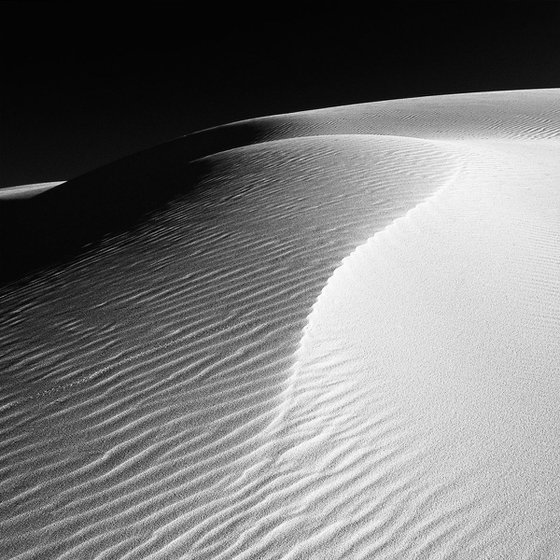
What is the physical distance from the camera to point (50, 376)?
428 cm

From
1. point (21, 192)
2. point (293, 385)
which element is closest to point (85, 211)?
point (293, 385)

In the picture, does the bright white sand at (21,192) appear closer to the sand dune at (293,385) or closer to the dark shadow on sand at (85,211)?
the dark shadow on sand at (85,211)

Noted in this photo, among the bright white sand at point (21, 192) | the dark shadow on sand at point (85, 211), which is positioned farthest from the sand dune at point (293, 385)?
the bright white sand at point (21, 192)

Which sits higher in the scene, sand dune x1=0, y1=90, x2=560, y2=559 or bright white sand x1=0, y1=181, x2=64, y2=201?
sand dune x1=0, y1=90, x2=560, y2=559

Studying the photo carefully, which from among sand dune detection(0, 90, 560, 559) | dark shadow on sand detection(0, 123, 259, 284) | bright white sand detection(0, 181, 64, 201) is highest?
dark shadow on sand detection(0, 123, 259, 284)

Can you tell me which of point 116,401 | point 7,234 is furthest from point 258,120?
point 116,401

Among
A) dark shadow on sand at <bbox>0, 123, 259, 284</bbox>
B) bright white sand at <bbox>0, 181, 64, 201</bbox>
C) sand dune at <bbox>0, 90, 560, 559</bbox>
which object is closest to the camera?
sand dune at <bbox>0, 90, 560, 559</bbox>

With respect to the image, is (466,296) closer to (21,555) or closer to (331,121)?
(21,555)

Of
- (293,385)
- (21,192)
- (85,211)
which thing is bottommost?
(21,192)

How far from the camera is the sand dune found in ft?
9.63

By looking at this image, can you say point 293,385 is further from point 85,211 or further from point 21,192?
point 21,192

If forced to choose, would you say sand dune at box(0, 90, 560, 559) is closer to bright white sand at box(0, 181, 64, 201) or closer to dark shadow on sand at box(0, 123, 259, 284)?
dark shadow on sand at box(0, 123, 259, 284)

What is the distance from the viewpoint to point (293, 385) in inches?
149

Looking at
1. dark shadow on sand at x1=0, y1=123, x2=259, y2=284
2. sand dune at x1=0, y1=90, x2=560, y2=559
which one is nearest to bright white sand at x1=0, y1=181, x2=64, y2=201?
dark shadow on sand at x1=0, y1=123, x2=259, y2=284
